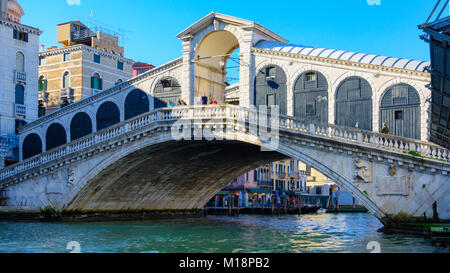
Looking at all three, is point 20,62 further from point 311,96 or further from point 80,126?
point 311,96

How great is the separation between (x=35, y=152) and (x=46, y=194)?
656cm

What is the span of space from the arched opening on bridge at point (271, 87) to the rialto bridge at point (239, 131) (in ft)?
0.16

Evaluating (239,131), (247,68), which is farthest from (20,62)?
(239,131)

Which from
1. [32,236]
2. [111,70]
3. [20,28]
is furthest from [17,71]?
[32,236]

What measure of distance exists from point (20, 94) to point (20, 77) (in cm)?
109

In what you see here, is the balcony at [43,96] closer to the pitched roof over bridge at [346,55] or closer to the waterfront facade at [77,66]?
the waterfront facade at [77,66]

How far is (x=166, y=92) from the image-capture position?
99.9ft

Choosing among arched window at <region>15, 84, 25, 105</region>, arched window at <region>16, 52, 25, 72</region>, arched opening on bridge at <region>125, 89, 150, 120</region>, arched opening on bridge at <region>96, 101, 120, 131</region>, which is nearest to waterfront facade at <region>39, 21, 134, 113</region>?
arched window at <region>15, 84, 25, 105</region>

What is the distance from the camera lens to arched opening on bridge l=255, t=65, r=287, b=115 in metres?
26.5

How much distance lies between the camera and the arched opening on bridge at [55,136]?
34.3m

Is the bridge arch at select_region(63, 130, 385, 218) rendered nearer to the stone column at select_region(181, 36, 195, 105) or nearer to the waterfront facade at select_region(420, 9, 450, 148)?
the stone column at select_region(181, 36, 195, 105)

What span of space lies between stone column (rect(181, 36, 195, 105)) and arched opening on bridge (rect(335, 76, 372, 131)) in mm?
7862

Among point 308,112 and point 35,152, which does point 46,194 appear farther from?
point 308,112
